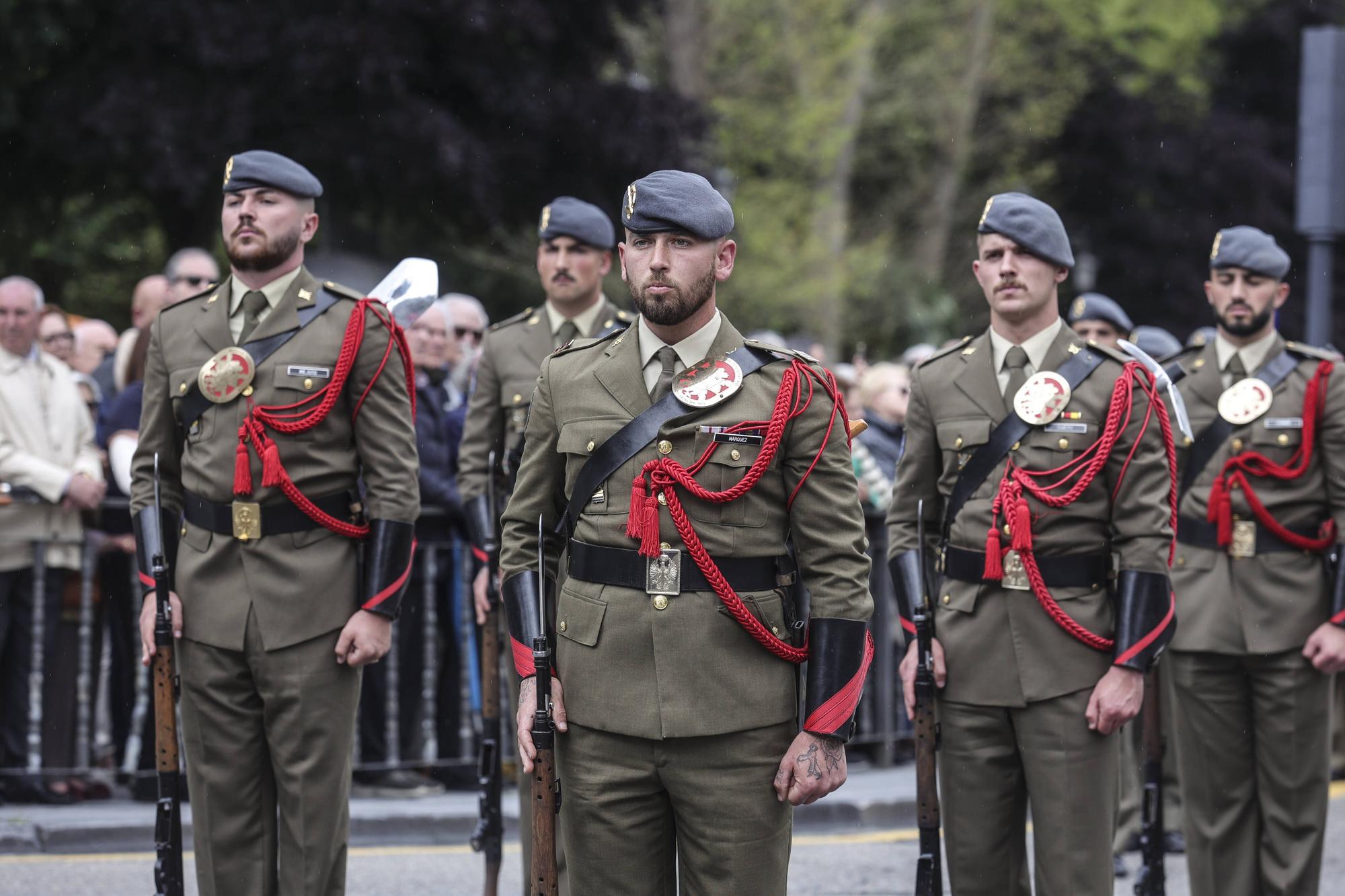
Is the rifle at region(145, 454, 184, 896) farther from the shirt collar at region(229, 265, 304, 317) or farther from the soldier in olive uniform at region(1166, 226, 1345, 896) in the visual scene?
the soldier in olive uniform at region(1166, 226, 1345, 896)

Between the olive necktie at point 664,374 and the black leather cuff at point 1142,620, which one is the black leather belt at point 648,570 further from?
the black leather cuff at point 1142,620

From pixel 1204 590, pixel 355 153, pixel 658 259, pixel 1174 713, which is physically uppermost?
pixel 355 153

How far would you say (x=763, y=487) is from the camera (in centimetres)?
414

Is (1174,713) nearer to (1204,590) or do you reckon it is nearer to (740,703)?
(1204,590)

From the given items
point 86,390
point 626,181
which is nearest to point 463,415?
point 86,390

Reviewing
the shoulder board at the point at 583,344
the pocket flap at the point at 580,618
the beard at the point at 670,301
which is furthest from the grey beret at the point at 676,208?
the pocket flap at the point at 580,618

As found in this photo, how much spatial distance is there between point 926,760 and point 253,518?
215 cm

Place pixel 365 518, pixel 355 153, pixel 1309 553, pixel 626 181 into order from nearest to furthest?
pixel 365 518, pixel 1309 553, pixel 355 153, pixel 626 181

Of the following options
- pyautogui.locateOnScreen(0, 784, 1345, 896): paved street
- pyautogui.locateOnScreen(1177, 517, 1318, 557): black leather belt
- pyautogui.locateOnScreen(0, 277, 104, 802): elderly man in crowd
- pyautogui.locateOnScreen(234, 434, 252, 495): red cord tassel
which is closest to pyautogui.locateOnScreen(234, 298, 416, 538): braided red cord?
pyautogui.locateOnScreen(234, 434, 252, 495): red cord tassel

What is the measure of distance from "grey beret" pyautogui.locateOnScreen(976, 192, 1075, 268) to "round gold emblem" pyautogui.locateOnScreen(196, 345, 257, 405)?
225cm

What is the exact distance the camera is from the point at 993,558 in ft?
17.0

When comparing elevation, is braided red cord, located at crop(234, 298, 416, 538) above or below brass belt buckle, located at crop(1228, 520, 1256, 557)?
above

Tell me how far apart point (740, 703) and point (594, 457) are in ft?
2.21

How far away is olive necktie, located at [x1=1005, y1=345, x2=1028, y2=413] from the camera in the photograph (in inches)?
209
